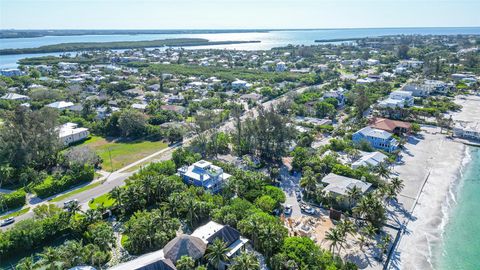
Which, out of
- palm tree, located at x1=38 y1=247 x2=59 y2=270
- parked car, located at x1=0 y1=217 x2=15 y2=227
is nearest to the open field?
parked car, located at x1=0 y1=217 x2=15 y2=227

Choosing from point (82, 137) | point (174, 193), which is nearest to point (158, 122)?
point (82, 137)

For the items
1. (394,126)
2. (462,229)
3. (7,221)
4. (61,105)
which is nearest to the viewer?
(462,229)

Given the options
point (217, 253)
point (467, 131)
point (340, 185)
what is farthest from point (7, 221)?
point (467, 131)

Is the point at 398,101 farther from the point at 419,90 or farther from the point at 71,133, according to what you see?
the point at 71,133

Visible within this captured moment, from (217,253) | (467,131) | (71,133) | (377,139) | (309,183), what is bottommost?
(467,131)

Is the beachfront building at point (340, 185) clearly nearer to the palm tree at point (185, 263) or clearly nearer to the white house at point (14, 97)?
the palm tree at point (185, 263)

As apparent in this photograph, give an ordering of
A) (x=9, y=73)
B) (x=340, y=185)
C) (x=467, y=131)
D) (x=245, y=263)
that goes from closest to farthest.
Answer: (x=245, y=263)
(x=340, y=185)
(x=467, y=131)
(x=9, y=73)
